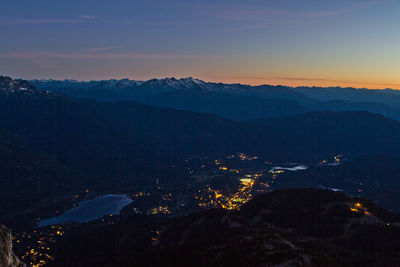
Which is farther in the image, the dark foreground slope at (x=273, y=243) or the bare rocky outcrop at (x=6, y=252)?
the dark foreground slope at (x=273, y=243)

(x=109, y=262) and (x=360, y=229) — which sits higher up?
(x=360, y=229)

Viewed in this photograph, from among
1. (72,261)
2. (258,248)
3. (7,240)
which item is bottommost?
(72,261)

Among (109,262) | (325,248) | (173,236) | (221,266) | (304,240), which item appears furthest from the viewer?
(173,236)

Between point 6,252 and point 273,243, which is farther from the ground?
point 6,252

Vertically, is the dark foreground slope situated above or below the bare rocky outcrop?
below

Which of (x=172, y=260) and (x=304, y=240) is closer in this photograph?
(x=172, y=260)

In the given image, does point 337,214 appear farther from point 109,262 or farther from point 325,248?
point 109,262

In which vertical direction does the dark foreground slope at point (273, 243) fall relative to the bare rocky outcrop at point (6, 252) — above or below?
below

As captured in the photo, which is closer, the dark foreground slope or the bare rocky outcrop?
the bare rocky outcrop

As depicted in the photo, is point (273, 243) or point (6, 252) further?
point (273, 243)

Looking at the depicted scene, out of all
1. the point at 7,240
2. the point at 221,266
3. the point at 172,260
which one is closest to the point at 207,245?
the point at 172,260

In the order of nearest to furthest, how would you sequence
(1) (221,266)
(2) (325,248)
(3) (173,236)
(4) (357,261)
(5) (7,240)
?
(5) (7,240) → (1) (221,266) → (4) (357,261) → (2) (325,248) → (3) (173,236)
